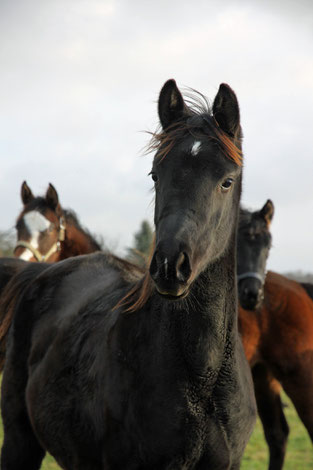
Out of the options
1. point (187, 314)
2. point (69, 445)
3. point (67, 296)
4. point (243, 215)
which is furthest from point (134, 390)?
point (243, 215)

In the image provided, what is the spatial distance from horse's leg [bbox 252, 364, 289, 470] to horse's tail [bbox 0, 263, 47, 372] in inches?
126

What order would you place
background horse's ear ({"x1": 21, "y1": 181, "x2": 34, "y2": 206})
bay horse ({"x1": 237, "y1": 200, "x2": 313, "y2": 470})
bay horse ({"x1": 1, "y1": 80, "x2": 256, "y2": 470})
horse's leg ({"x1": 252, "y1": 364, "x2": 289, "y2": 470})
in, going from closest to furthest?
bay horse ({"x1": 1, "y1": 80, "x2": 256, "y2": 470}), bay horse ({"x1": 237, "y1": 200, "x2": 313, "y2": 470}), horse's leg ({"x1": 252, "y1": 364, "x2": 289, "y2": 470}), background horse's ear ({"x1": 21, "y1": 181, "x2": 34, "y2": 206})

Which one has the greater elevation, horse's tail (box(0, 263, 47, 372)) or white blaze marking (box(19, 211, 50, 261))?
white blaze marking (box(19, 211, 50, 261))

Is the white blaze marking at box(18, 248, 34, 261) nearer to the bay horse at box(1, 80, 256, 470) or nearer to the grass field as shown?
the grass field

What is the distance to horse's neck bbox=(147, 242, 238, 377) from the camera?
2539 millimetres

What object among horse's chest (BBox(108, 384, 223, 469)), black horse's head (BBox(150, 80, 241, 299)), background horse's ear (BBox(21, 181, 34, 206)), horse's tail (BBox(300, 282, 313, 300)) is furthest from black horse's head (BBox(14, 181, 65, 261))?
horse's chest (BBox(108, 384, 223, 469))

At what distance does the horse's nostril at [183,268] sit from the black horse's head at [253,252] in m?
3.75

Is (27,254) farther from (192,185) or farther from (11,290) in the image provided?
(192,185)

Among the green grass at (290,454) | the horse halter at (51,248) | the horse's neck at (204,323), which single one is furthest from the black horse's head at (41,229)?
the horse's neck at (204,323)

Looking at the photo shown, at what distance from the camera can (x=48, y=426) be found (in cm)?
303

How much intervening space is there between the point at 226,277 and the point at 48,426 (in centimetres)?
129

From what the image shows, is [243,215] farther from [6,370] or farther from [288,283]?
[6,370]

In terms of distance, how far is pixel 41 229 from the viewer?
6.75 m

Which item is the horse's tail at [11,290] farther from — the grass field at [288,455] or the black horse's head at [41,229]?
the grass field at [288,455]
